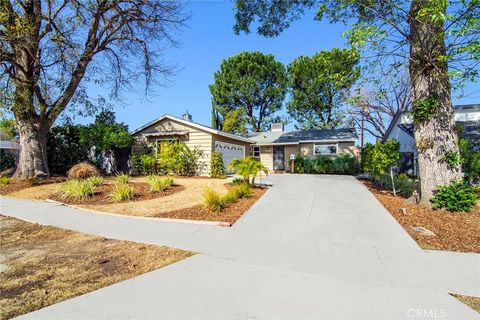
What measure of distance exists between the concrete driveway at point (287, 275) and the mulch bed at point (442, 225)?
0.36 metres

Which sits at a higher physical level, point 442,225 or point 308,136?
point 308,136

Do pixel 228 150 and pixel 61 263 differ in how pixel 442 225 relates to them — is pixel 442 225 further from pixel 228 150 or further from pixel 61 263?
pixel 228 150

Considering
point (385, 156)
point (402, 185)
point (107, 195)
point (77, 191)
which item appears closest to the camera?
point (77, 191)

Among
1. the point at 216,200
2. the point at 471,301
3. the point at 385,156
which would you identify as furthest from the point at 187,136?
the point at 471,301

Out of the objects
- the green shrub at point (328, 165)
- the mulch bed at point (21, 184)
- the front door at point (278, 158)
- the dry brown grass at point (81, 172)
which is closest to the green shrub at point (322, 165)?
the green shrub at point (328, 165)

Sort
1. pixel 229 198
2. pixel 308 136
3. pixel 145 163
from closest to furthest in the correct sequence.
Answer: pixel 229 198 < pixel 145 163 < pixel 308 136

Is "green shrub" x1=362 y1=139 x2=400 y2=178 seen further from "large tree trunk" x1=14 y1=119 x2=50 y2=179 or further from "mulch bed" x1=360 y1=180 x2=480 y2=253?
"large tree trunk" x1=14 y1=119 x2=50 y2=179

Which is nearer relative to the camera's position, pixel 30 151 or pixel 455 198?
pixel 455 198

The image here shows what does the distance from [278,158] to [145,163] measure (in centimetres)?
1095

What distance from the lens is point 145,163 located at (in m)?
14.8

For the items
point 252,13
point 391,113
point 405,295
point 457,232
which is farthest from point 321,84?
point 405,295

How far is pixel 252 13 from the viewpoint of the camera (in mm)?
10820

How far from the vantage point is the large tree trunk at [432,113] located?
6883 mm

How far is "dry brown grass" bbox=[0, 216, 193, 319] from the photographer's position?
284 centimetres
